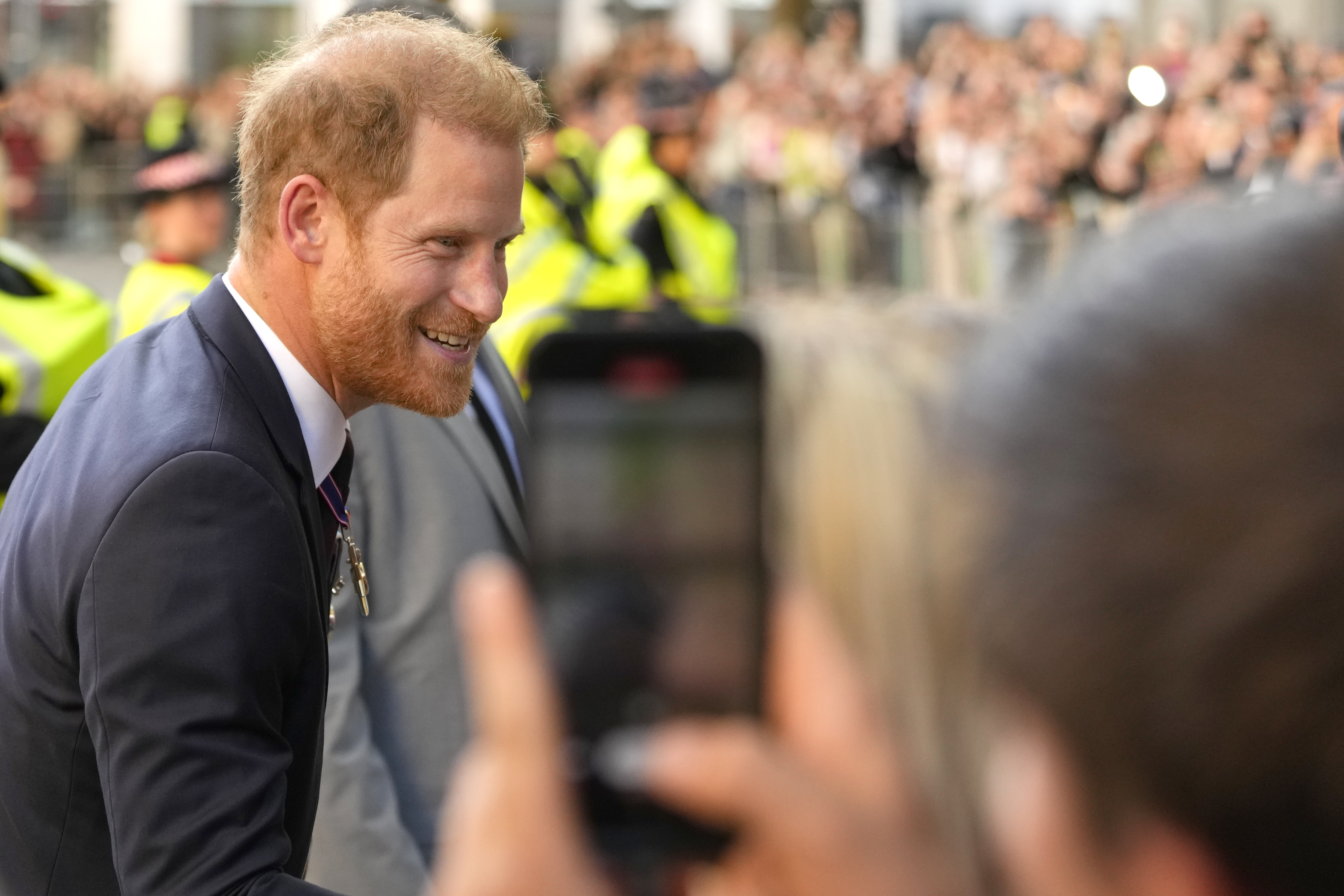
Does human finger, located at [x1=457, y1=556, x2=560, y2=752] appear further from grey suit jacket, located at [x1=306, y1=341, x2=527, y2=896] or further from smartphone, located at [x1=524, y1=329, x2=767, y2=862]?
grey suit jacket, located at [x1=306, y1=341, x2=527, y2=896]

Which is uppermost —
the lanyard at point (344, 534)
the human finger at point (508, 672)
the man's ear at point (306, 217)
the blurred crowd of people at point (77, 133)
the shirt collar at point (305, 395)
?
the human finger at point (508, 672)

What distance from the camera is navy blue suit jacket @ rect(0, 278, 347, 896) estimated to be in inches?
61.2

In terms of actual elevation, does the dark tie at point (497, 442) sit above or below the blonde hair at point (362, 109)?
below

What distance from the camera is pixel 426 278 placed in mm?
1972

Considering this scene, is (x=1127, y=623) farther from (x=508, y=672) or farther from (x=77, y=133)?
(x=77, y=133)

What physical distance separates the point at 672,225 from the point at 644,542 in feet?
20.1

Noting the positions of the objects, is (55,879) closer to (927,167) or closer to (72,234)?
(927,167)

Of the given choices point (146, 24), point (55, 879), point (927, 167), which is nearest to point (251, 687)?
point (55, 879)

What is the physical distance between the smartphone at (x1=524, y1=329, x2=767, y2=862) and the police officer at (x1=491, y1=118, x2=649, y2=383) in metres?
0.08

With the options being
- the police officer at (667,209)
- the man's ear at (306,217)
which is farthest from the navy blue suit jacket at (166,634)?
the police officer at (667,209)

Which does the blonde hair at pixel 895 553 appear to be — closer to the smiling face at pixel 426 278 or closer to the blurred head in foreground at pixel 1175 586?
the blurred head in foreground at pixel 1175 586

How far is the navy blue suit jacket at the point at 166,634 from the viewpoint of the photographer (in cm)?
156

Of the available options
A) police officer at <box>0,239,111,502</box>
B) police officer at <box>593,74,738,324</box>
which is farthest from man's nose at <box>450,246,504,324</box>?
police officer at <box>593,74,738,324</box>

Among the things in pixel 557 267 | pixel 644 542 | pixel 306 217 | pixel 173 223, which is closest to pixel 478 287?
pixel 306 217
